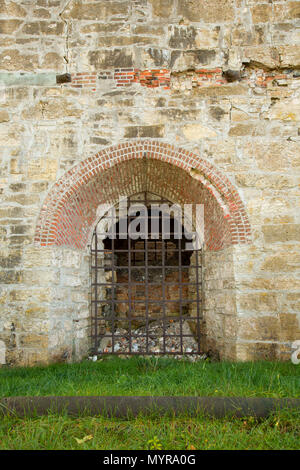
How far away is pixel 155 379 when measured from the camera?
3623 mm

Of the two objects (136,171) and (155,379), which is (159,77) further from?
(155,379)

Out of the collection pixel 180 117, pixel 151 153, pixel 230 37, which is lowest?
pixel 151 153

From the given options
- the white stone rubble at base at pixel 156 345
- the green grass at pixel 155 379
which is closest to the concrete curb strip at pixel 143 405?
the green grass at pixel 155 379

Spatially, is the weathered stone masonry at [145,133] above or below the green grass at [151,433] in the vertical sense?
above

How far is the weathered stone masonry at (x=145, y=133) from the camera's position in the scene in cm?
474

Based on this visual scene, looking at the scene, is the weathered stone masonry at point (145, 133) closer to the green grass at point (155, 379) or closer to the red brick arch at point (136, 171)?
the red brick arch at point (136, 171)

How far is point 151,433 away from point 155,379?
98 cm

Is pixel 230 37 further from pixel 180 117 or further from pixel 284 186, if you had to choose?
pixel 284 186

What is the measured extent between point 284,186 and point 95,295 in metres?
3.15

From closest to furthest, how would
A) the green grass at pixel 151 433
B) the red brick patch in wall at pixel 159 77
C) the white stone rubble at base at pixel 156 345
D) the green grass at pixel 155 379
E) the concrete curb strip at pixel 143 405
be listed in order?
the green grass at pixel 151 433
the concrete curb strip at pixel 143 405
the green grass at pixel 155 379
the red brick patch in wall at pixel 159 77
the white stone rubble at base at pixel 156 345

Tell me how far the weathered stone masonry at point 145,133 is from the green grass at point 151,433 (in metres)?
1.89

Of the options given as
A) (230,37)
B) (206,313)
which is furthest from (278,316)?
(230,37)
